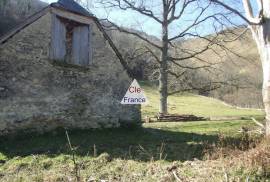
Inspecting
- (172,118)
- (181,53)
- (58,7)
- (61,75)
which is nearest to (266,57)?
(61,75)

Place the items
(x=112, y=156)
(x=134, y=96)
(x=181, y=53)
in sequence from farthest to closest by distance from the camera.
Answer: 1. (x=181, y=53)
2. (x=134, y=96)
3. (x=112, y=156)

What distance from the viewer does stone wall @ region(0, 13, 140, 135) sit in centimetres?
1460

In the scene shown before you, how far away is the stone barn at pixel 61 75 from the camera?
1466 cm

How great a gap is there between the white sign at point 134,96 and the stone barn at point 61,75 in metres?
0.84

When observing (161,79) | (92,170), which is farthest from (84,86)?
(161,79)

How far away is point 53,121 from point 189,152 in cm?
587

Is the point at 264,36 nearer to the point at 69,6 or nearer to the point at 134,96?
the point at 134,96

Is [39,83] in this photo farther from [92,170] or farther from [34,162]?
[92,170]

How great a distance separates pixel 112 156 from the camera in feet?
36.8

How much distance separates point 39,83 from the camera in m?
15.3

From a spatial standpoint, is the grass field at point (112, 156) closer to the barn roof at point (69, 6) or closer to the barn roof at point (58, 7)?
the barn roof at point (58, 7)

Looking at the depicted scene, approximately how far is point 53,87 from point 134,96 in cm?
324

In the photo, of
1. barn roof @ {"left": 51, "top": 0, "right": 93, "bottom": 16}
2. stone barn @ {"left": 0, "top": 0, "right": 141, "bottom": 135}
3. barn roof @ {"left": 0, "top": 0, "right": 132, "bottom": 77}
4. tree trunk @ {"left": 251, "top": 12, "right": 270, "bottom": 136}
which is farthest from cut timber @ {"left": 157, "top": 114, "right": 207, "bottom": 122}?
tree trunk @ {"left": 251, "top": 12, "right": 270, "bottom": 136}

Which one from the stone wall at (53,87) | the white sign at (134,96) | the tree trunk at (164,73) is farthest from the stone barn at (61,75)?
the tree trunk at (164,73)
